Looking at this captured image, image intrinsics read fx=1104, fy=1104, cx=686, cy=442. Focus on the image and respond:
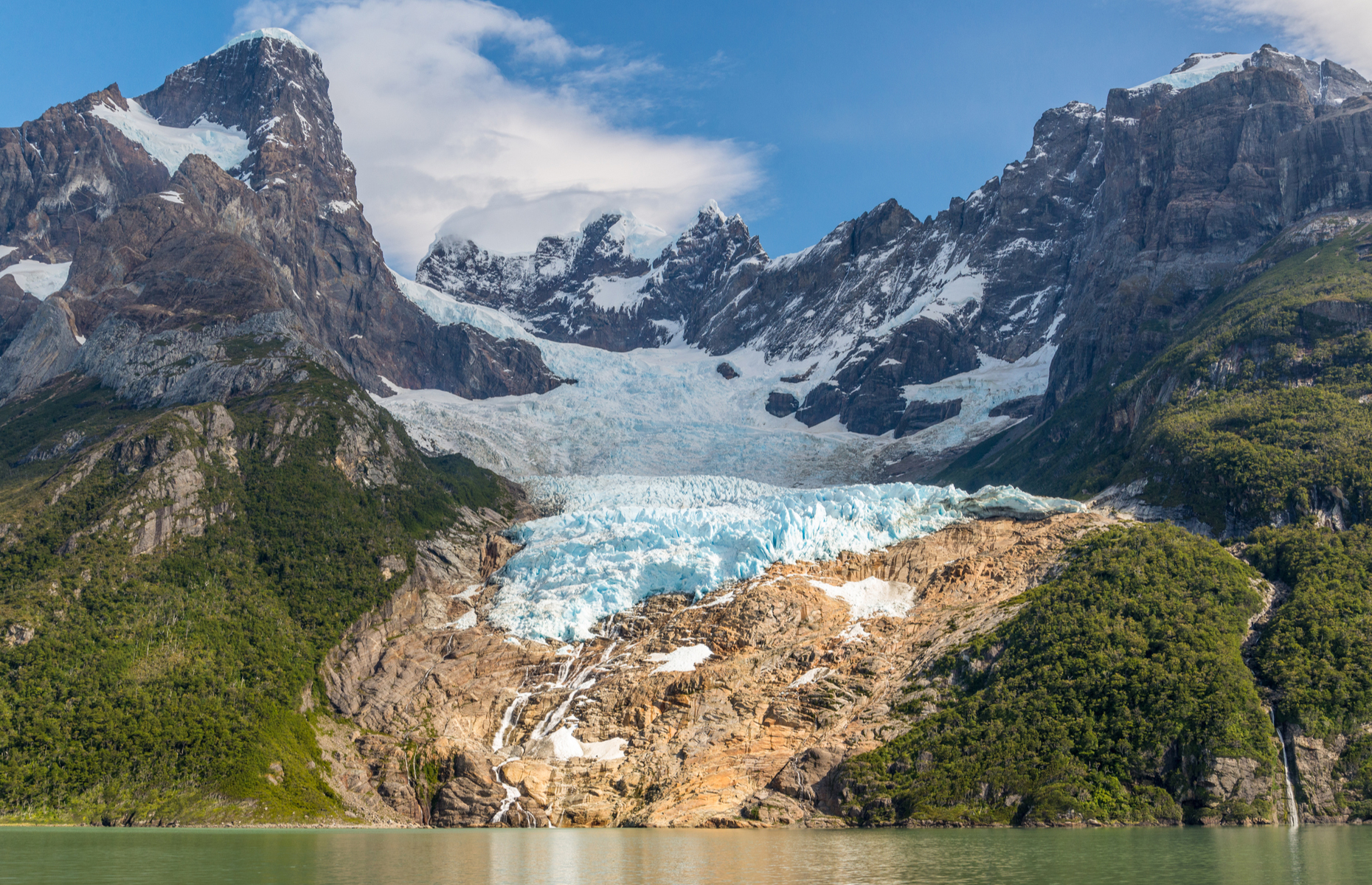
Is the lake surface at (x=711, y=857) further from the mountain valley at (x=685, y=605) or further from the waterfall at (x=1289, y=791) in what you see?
the mountain valley at (x=685, y=605)

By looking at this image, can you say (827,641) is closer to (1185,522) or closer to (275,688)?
(1185,522)

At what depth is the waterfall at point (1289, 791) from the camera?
83.8 metres

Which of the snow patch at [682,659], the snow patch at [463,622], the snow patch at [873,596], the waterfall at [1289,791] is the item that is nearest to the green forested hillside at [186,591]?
the snow patch at [463,622]

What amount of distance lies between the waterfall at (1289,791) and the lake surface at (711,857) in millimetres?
5126

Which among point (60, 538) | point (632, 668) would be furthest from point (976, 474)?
point (60, 538)

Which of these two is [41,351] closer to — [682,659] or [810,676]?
[682,659]

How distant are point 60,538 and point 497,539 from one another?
52.3 meters

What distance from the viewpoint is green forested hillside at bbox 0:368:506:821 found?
9894 centimetres

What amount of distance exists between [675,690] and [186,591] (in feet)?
178

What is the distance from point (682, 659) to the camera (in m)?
118

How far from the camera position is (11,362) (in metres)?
180

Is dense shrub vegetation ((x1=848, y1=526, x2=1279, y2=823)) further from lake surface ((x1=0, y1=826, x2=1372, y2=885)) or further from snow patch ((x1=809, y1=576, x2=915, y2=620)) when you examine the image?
snow patch ((x1=809, y1=576, x2=915, y2=620))

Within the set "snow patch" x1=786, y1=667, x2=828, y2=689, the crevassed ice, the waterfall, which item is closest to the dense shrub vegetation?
the waterfall

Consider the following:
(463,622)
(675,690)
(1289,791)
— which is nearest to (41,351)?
(463,622)
